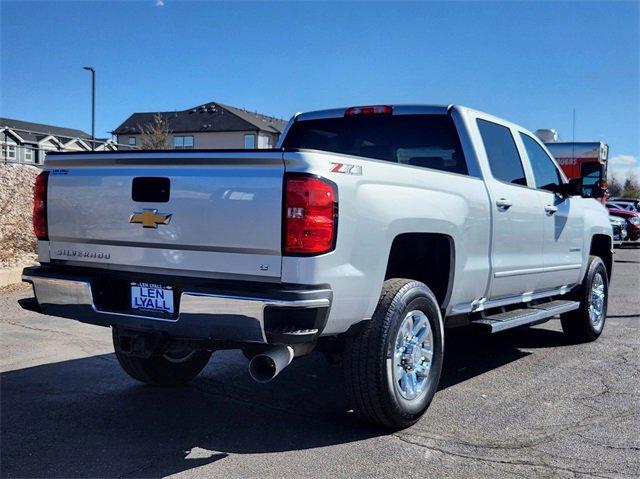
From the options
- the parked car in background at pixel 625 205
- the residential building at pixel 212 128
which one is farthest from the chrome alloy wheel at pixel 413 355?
the residential building at pixel 212 128

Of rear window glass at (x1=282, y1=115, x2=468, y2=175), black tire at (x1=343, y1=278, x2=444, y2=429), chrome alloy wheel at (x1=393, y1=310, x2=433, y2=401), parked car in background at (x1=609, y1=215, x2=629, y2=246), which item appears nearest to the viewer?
black tire at (x1=343, y1=278, x2=444, y2=429)

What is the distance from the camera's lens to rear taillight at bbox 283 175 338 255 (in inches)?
133

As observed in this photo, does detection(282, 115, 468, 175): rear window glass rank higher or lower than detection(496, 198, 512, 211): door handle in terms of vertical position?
higher

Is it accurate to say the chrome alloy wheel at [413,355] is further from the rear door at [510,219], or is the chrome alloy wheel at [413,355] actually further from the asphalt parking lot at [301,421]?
the rear door at [510,219]

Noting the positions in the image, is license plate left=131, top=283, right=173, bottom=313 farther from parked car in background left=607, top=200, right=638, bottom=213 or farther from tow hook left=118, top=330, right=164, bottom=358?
parked car in background left=607, top=200, right=638, bottom=213

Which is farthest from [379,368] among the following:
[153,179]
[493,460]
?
[153,179]

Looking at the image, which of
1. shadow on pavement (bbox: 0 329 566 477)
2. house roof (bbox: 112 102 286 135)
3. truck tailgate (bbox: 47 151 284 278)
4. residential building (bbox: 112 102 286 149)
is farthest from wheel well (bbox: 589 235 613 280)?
house roof (bbox: 112 102 286 135)

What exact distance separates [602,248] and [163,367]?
17.3 ft

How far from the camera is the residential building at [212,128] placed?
63.8 metres

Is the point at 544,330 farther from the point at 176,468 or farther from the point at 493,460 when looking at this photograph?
the point at 176,468

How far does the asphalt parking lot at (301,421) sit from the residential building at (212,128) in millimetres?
57163

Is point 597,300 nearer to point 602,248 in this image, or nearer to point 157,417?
point 602,248

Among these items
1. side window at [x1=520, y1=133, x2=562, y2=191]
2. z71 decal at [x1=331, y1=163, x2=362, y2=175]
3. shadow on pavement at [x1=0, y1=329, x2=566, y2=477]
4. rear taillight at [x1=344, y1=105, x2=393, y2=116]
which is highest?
rear taillight at [x1=344, y1=105, x2=393, y2=116]

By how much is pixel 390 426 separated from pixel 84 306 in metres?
1.98
